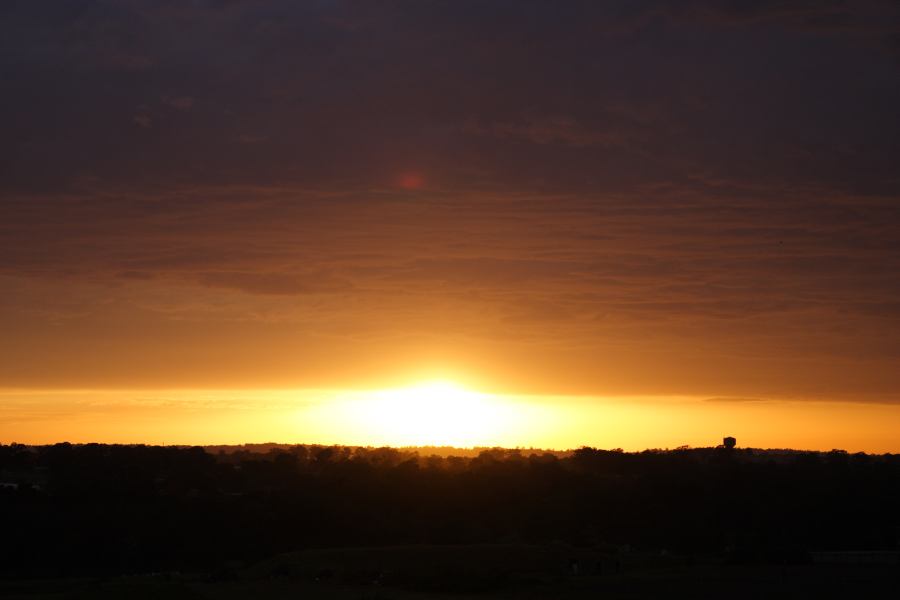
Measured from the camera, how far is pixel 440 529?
262ft

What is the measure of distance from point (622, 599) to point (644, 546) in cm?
3120

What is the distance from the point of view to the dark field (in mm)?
55000

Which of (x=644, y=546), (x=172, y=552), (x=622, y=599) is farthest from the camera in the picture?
(x=644, y=546)

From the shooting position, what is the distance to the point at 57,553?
221 ft

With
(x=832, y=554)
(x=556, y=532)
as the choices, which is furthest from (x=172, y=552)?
(x=832, y=554)

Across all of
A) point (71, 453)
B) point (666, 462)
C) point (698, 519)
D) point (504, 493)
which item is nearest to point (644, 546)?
point (698, 519)

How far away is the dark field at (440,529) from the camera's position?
55.0m

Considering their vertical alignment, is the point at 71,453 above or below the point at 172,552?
above

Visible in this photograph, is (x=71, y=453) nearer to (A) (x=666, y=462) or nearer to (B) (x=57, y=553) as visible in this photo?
(B) (x=57, y=553)

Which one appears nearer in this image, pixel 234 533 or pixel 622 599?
pixel 622 599

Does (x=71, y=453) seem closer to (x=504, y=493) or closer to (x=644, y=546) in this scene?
(x=504, y=493)

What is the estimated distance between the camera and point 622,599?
1875 inches

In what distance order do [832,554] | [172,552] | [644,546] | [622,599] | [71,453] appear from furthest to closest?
[71,453] < [644,546] < [172,552] < [832,554] < [622,599]

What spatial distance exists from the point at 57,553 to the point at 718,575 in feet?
124
